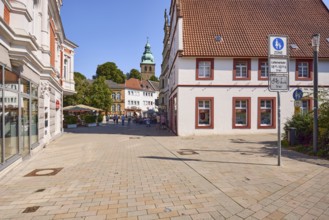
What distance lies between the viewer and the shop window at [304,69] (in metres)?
20.6

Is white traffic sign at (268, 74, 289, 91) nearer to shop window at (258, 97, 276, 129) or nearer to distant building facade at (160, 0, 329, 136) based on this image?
distant building facade at (160, 0, 329, 136)

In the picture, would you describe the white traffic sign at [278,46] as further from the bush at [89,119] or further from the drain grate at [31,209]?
the bush at [89,119]

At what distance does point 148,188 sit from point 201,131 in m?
13.7

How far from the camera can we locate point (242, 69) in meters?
20.1

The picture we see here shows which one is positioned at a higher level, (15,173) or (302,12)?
(302,12)

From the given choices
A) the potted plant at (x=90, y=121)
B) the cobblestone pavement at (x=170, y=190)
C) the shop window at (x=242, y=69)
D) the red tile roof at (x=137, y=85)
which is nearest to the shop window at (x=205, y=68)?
the shop window at (x=242, y=69)

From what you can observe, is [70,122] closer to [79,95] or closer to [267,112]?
[79,95]

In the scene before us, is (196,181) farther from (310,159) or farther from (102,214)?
(310,159)

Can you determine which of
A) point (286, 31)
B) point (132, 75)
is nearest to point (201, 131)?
point (286, 31)

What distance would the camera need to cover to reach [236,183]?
20.4ft

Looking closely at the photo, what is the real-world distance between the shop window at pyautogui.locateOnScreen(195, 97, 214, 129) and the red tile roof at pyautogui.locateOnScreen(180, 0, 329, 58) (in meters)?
3.49

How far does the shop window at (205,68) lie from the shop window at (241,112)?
8.85ft

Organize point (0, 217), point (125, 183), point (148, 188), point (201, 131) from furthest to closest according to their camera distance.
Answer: point (201, 131) → point (125, 183) → point (148, 188) → point (0, 217)

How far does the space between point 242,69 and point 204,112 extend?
4.55 meters
